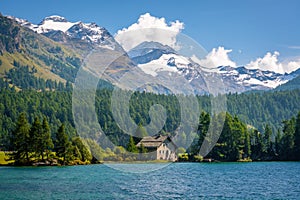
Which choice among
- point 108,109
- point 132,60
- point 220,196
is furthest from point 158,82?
point 108,109

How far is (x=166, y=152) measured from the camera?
4161 inches

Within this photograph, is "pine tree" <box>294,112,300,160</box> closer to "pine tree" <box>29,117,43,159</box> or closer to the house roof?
the house roof

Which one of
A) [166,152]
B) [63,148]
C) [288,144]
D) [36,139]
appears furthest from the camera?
[288,144]

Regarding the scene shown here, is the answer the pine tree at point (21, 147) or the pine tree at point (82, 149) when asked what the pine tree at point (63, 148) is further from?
the pine tree at point (21, 147)

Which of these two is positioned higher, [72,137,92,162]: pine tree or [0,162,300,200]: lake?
[72,137,92,162]: pine tree

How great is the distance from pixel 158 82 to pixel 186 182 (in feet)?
57.4

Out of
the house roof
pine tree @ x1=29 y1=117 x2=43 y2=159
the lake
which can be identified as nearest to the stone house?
the house roof

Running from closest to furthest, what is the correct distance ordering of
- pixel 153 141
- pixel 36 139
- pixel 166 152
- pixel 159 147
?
pixel 153 141 → pixel 36 139 → pixel 159 147 → pixel 166 152

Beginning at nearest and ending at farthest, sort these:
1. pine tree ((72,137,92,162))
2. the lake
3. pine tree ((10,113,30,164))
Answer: the lake → pine tree ((10,113,30,164)) → pine tree ((72,137,92,162))

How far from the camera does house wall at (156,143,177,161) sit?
325ft

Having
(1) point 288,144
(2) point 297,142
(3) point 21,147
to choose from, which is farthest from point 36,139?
(2) point 297,142

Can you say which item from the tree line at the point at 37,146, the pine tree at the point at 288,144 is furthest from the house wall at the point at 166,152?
the pine tree at the point at 288,144

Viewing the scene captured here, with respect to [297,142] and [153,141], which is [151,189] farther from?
[297,142]

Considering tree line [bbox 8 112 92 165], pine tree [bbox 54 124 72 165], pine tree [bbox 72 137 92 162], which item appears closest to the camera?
tree line [bbox 8 112 92 165]
